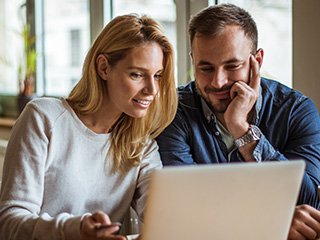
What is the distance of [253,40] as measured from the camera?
2.27 meters

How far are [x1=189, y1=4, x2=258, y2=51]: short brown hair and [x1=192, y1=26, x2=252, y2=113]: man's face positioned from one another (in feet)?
0.06

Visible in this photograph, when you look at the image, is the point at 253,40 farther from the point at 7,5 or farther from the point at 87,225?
the point at 7,5

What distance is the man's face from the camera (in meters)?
2.18

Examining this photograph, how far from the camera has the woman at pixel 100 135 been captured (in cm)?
188

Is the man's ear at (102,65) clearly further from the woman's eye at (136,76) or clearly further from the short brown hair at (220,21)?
the short brown hair at (220,21)

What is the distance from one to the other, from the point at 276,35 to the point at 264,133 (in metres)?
0.94

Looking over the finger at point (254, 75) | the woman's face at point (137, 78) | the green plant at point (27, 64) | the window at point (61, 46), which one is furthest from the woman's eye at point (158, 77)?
the green plant at point (27, 64)

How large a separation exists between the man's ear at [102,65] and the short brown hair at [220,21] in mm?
381

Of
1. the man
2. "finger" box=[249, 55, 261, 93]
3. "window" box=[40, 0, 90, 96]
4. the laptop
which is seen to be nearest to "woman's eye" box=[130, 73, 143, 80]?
the man

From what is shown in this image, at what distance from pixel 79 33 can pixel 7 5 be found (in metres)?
0.78

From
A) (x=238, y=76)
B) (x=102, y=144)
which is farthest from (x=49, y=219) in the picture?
(x=238, y=76)

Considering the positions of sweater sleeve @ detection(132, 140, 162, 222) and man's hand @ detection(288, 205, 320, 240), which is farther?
sweater sleeve @ detection(132, 140, 162, 222)

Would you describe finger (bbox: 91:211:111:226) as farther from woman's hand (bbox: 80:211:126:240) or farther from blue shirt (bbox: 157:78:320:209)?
blue shirt (bbox: 157:78:320:209)

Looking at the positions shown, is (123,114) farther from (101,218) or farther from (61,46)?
(61,46)
